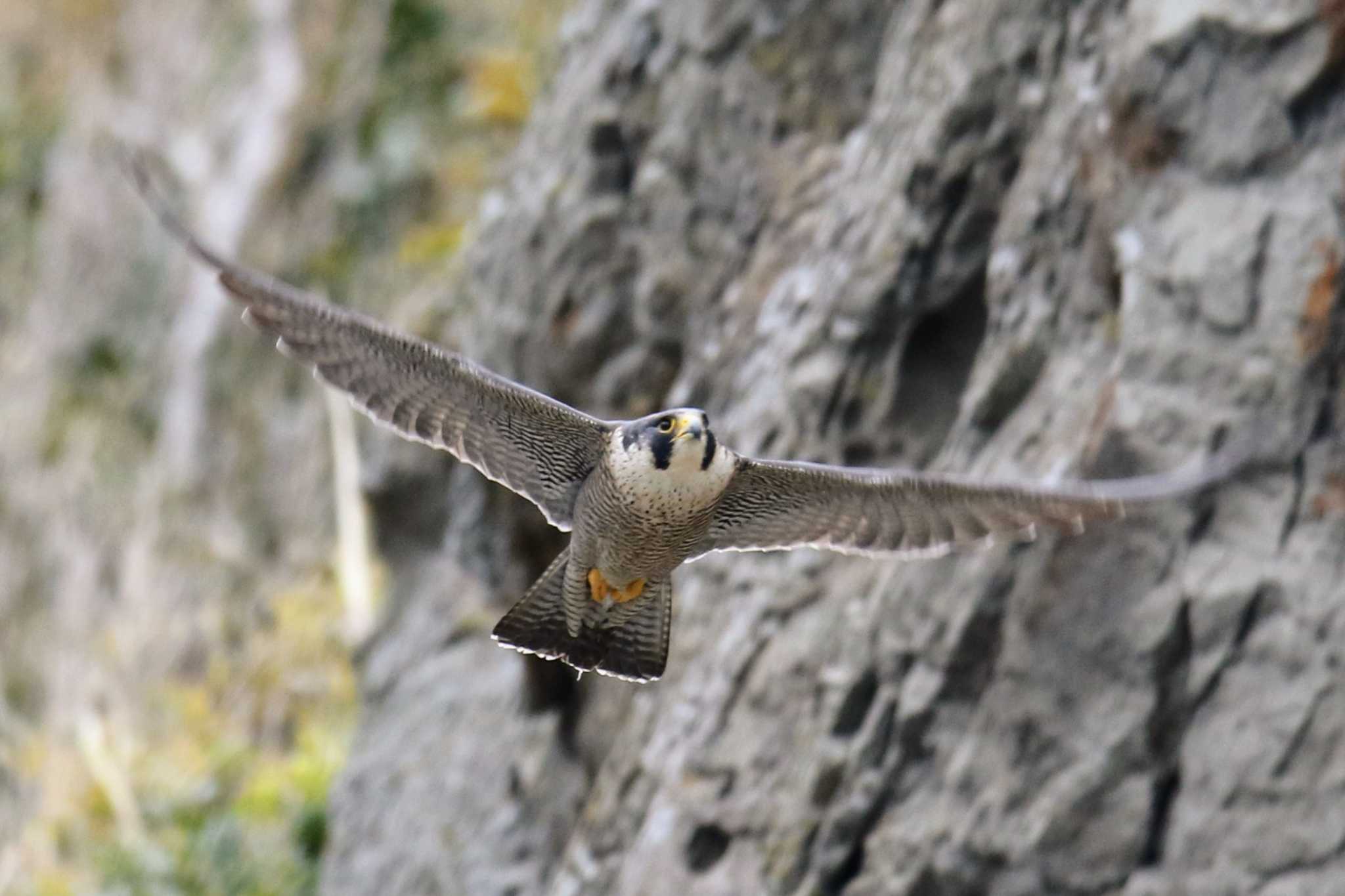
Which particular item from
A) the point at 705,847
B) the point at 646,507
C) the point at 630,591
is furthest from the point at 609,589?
the point at 705,847

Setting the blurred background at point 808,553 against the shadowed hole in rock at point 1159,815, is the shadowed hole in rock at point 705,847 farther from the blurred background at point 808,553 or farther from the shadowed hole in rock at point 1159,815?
the shadowed hole in rock at point 1159,815

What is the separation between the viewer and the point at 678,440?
15.0ft

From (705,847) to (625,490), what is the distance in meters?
1.49

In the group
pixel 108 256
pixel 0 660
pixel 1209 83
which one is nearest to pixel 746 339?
pixel 1209 83

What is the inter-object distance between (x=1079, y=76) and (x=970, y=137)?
449 mm

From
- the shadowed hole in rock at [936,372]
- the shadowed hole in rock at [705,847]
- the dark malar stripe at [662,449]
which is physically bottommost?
the shadowed hole in rock at [705,847]

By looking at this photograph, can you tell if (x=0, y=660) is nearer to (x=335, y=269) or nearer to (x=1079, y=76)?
(x=335, y=269)

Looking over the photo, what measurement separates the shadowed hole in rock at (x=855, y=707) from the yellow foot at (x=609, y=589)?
2.47 ft

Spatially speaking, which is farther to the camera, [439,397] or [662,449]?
[439,397]

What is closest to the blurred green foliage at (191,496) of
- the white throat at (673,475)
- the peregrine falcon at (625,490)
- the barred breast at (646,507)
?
the peregrine falcon at (625,490)

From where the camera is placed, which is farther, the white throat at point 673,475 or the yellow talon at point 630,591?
the yellow talon at point 630,591

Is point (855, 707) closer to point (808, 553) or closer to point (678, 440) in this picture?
point (808, 553)

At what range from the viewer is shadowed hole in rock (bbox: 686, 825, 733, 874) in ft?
18.2

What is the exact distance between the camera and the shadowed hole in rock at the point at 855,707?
5359 mm
